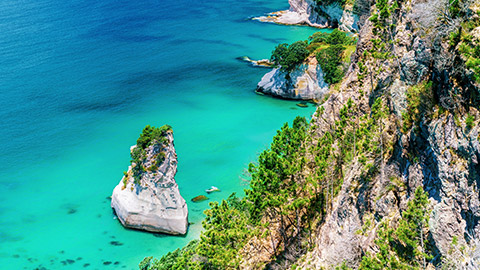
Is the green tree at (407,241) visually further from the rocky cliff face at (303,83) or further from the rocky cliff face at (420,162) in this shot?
the rocky cliff face at (303,83)

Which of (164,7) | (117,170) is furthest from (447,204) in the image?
(164,7)

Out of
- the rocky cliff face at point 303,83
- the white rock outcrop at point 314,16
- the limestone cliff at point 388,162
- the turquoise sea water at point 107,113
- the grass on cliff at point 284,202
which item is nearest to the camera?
the limestone cliff at point 388,162

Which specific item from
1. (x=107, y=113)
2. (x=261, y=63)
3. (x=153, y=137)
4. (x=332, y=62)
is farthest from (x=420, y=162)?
(x=261, y=63)

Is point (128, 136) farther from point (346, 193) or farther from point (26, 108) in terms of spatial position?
point (346, 193)

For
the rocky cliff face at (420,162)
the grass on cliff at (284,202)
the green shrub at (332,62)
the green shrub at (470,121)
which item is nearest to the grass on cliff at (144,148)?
the grass on cliff at (284,202)

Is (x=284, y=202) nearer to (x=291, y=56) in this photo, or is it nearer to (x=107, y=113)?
(x=291, y=56)

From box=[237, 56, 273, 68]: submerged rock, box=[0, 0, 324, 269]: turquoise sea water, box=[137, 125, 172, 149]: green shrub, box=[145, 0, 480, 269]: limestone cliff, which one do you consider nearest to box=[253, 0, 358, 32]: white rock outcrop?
box=[0, 0, 324, 269]: turquoise sea water

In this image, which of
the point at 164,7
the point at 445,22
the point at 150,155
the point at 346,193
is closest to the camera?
the point at 445,22
